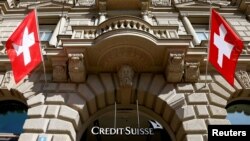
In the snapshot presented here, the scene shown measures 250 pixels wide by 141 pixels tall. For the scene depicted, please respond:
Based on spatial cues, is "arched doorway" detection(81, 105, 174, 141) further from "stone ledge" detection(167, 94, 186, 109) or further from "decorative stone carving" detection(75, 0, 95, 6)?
"decorative stone carving" detection(75, 0, 95, 6)

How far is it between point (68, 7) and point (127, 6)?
306 centimetres

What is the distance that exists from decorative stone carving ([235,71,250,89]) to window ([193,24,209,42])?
10.9ft

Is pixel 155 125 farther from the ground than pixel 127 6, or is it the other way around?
pixel 127 6

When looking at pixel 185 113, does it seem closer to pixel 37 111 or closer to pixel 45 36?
pixel 37 111

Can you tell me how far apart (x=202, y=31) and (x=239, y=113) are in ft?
17.0

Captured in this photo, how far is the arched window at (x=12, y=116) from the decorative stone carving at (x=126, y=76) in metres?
3.54

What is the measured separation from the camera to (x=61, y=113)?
30.0 feet

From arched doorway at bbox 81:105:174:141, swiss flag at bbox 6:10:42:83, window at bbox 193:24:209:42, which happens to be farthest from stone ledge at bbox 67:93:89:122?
window at bbox 193:24:209:42

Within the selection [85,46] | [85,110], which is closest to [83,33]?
[85,46]

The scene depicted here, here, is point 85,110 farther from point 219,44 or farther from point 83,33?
point 219,44

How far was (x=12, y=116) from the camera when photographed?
10227 millimetres

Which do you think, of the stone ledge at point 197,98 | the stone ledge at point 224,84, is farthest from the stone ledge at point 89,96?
the stone ledge at point 224,84

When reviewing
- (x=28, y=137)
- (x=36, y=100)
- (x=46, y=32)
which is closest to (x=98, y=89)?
(x=36, y=100)

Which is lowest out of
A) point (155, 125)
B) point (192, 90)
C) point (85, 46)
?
point (155, 125)
